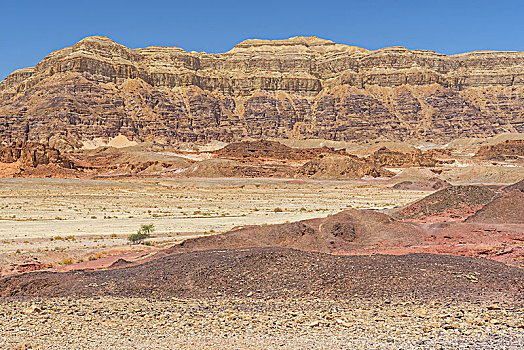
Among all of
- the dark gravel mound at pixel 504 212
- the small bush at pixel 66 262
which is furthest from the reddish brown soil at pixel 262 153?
the small bush at pixel 66 262

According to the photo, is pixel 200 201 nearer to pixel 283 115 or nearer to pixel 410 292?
pixel 410 292

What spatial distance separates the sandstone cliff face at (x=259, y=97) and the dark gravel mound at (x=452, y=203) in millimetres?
131927

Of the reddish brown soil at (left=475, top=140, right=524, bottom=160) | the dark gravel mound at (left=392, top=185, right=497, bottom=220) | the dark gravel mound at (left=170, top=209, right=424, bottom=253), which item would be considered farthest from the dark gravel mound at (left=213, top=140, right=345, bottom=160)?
the dark gravel mound at (left=170, top=209, right=424, bottom=253)

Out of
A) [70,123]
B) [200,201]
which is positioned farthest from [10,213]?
[70,123]

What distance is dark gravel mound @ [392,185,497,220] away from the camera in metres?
28.3

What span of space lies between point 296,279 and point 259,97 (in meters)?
180

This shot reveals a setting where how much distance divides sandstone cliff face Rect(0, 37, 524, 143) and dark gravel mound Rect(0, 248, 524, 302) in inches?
5624

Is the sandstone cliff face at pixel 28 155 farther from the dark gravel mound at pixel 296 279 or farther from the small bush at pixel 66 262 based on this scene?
the dark gravel mound at pixel 296 279

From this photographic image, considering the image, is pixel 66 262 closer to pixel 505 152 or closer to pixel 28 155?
pixel 28 155

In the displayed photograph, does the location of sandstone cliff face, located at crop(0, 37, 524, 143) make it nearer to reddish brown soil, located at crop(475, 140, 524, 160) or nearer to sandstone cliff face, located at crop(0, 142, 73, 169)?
reddish brown soil, located at crop(475, 140, 524, 160)

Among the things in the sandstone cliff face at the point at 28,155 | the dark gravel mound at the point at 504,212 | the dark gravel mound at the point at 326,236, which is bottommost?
the dark gravel mound at the point at 326,236

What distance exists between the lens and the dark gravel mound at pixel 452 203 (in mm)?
28266

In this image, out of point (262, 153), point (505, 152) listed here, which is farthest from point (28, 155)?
point (505, 152)

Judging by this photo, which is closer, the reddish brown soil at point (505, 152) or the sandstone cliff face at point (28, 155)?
the sandstone cliff face at point (28, 155)
